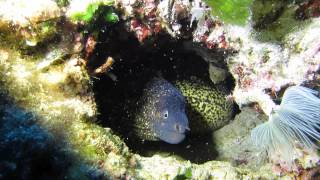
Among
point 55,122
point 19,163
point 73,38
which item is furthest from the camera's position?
point 73,38

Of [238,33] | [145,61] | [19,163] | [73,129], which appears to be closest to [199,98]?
[145,61]

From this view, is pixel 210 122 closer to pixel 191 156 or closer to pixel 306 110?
pixel 191 156

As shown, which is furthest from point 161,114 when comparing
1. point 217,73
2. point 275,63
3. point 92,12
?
point 92,12

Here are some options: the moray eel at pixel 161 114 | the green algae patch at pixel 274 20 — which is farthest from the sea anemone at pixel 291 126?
the moray eel at pixel 161 114

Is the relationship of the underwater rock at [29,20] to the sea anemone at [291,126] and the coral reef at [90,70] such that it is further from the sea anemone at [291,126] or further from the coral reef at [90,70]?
the sea anemone at [291,126]

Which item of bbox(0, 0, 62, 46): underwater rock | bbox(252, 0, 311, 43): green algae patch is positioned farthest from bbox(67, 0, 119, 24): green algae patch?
bbox(252, 0, 311, 43): green algae patch
